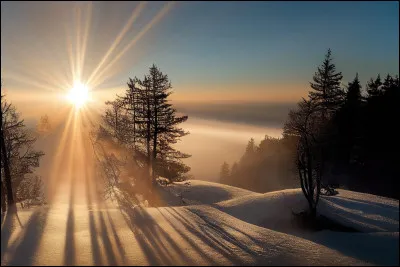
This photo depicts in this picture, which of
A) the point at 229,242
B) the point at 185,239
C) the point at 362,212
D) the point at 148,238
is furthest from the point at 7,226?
the point at 362,212

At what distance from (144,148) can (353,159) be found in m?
29.3

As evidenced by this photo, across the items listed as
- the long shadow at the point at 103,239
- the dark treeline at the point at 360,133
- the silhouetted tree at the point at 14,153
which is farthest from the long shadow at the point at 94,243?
the dark treeline at the point at 360,133

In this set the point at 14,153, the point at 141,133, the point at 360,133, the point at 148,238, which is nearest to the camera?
the point at 148,238

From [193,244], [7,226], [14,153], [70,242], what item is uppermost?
[14,153]

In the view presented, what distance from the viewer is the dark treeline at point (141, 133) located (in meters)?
31.1

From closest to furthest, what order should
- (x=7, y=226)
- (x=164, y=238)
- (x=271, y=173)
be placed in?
1. (x=164, y=238)
2. (x=7, y=226)
3. (x=271, y=173)

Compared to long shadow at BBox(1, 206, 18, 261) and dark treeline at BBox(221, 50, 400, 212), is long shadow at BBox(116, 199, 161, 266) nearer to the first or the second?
long shadow at BBox(1, 206, 18, 261)

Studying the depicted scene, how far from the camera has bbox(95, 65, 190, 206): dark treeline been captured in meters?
31.1

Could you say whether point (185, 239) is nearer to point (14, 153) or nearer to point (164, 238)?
point (164, 238)

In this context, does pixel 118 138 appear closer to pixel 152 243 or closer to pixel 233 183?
pixel 152 243

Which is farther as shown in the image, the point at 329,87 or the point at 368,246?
the point at 329,87

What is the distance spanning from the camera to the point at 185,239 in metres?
15.2

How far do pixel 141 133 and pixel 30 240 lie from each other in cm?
1804

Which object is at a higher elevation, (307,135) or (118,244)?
(307,135)
